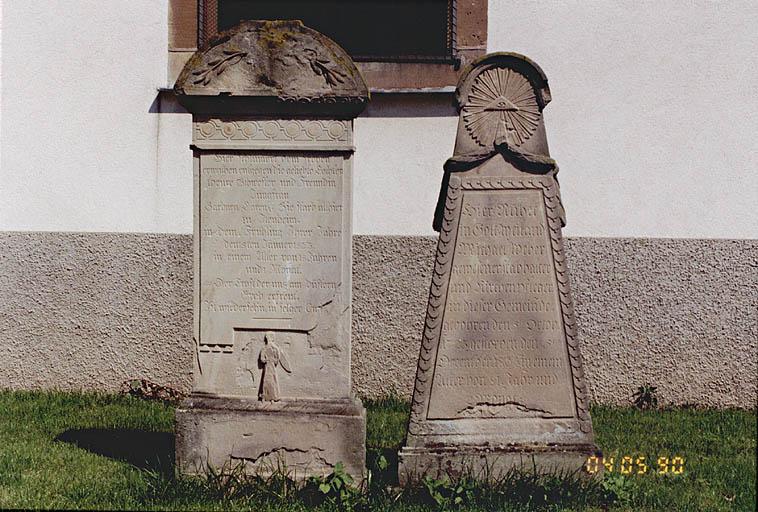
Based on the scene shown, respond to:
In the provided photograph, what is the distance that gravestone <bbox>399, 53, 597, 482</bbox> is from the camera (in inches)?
207

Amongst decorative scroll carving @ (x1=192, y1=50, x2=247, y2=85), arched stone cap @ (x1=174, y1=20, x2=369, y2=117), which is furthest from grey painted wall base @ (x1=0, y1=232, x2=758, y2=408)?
decorative scroll carving @ (x1=192, y1=50, x2=247, y2=85)

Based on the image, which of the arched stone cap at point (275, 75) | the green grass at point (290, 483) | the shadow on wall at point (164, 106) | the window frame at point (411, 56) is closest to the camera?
the green grass at point (290, 483)

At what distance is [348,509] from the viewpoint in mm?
4949

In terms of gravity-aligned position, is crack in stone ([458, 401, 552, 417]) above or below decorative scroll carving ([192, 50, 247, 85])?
below

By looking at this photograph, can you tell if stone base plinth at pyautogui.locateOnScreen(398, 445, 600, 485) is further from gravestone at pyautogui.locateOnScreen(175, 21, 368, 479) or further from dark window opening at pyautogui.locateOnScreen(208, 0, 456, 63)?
dark window opening at pyautogui.locateOnScreen(208, 0, 456, 63)

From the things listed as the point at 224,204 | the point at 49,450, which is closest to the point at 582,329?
the point at 224,204

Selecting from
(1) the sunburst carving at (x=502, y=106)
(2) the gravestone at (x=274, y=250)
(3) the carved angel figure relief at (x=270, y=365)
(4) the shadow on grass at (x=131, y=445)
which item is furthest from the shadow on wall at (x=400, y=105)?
(3) the carved angel figure relief at (x=270, y=365)

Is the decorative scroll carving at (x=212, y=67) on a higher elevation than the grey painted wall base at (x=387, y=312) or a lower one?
higher

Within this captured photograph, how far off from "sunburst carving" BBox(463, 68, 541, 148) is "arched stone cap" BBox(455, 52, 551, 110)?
0.07 ft

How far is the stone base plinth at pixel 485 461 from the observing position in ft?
17.0

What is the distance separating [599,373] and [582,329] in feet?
1.27

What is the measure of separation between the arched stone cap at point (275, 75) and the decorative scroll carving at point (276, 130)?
7 cm

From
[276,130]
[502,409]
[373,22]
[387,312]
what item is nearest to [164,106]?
[373,22]
